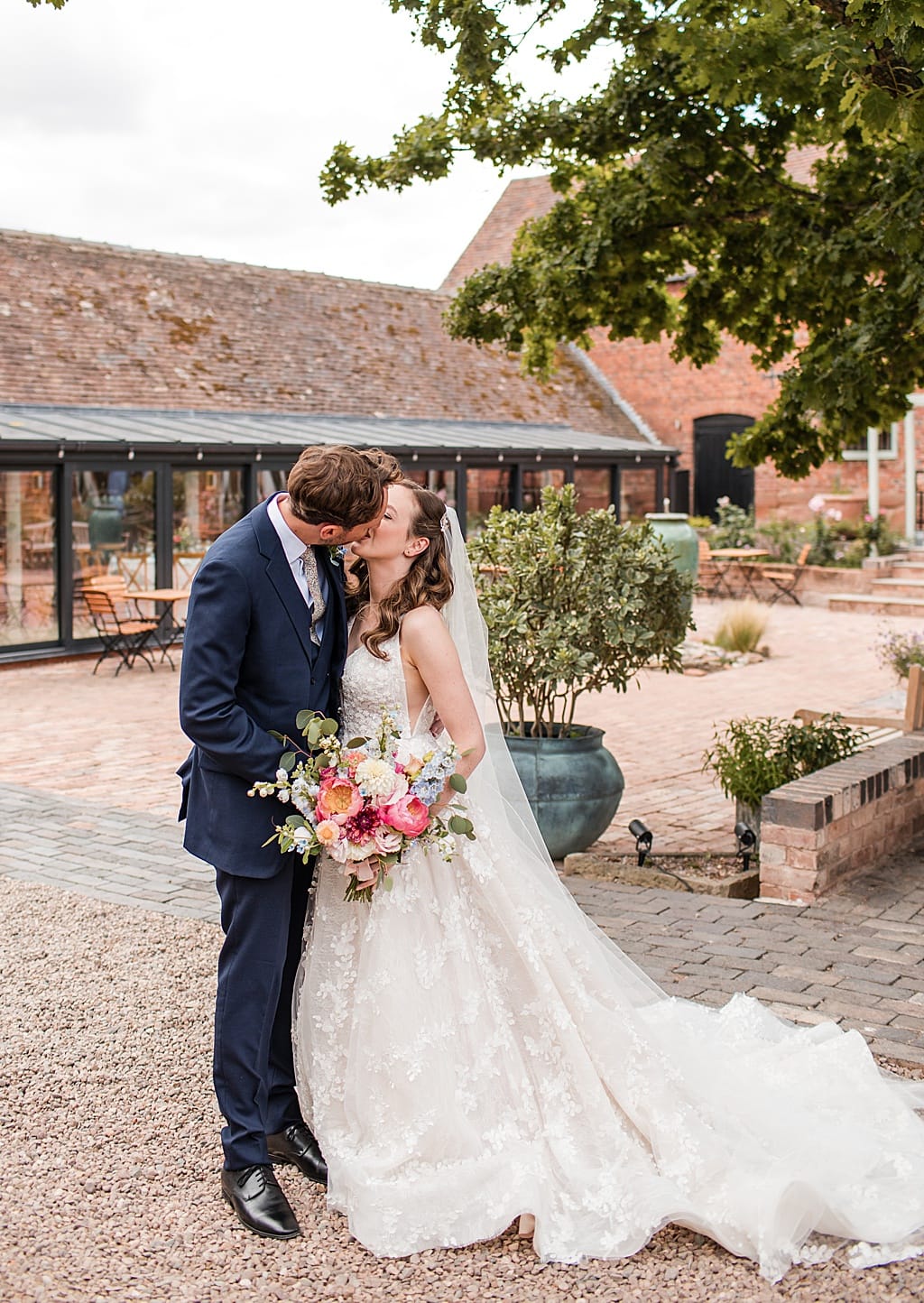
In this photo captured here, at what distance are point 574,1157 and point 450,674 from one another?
130cm

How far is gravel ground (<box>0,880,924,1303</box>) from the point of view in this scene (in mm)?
3154

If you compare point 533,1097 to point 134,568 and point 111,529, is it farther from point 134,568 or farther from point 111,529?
point 134,568

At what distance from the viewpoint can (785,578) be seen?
855 inches

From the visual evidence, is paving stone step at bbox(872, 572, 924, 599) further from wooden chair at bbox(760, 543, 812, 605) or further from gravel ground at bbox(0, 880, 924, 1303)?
gravel ground at bbox(0, 880, 924, 1303)

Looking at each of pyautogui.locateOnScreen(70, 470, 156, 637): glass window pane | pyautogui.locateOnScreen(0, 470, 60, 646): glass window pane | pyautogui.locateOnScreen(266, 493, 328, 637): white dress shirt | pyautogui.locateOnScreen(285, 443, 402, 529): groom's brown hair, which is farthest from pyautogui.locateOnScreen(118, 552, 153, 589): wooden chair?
pyautogui.locateOnScreen(285, 443, 402, 529): groom's brown hair

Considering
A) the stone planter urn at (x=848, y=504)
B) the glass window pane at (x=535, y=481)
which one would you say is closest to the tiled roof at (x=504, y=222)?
the glass window pane at (x=535, y=481)

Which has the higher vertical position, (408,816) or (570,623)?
(570,623)

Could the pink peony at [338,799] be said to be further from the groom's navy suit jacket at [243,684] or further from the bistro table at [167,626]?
the bistro table at [167,626]

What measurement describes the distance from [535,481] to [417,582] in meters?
19.6

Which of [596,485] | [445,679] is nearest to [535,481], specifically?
[596,485]

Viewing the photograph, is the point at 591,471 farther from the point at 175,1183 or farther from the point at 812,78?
the point at 175,1183

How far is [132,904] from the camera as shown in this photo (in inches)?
249

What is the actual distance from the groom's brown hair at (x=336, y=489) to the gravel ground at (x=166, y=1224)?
1802mm

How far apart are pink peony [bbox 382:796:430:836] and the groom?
1.05 ft
